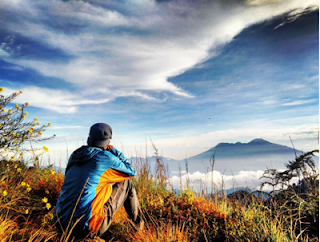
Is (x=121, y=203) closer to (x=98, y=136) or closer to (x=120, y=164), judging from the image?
(x=120, y=164)

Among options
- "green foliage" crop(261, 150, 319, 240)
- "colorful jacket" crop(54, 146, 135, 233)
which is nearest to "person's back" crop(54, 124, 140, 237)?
"colorful jacket" crop(54, 146, 135, 233)

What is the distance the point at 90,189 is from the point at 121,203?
698 mm

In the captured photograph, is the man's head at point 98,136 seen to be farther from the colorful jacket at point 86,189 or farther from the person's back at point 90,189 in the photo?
the colorful jacket at point 86,189

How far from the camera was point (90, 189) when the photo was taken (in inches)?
110

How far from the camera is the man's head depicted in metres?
3.18

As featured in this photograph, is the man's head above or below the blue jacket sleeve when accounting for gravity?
above

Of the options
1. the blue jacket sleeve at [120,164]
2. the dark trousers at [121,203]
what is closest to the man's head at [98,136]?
the blue jacket sleeve at [120,164]

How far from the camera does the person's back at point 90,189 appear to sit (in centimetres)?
274

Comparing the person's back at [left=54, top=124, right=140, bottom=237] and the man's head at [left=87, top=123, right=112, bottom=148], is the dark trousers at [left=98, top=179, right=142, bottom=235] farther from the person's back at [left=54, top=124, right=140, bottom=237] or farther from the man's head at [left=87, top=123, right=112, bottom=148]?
the man's head at [left=87, top=123, right=112, bottom=148]

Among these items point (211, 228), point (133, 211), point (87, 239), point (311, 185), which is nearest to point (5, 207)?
point (87, 239)

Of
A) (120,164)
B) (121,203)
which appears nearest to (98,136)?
(120,164)

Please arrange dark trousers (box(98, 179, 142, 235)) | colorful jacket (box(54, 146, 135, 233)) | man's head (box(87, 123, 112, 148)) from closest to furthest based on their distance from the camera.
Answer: colorful jacket (box(54, 146, 135, 233)) < dark trousers (box(98, 179, 142, 235)) < man's head (box(87, 123, 112, 148))

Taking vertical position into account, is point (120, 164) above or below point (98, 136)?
below

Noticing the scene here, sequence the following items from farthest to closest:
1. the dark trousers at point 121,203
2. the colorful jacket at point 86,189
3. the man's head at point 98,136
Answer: the man's head at point 98,136
the dark trousers at point 121,203
the colorful jacket at point 86,189
